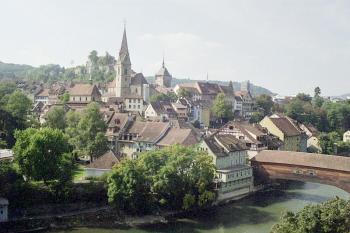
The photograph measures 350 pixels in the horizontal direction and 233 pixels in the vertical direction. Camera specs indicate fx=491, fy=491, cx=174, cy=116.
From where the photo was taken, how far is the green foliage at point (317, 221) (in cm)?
2238

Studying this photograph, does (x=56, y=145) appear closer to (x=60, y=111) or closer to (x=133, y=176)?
(x=133, y=176)

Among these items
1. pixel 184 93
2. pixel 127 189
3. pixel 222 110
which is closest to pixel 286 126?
pixel 222 110

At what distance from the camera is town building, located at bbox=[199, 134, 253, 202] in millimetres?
45875

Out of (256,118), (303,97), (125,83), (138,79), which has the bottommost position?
(256,118)

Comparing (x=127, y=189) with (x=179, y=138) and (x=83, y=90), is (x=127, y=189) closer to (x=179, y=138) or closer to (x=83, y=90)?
(x=179, y=138)

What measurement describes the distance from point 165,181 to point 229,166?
13.1 m

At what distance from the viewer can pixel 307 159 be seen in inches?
1868

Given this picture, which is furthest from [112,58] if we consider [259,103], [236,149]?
[236,149]

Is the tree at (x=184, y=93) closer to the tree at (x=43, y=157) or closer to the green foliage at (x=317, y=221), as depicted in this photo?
the tree at (x=43, y=157)

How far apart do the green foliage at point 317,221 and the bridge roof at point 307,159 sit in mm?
22316

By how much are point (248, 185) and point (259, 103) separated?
5262 centimetres

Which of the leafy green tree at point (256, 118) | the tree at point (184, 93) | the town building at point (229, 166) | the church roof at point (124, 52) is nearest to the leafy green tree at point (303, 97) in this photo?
the leafy green tree at point (256, 118)

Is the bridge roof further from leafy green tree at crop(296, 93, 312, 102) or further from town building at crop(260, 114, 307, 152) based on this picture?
leafy green tree at crop(296, 93, 312, 102)

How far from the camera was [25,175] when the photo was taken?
119 ft
